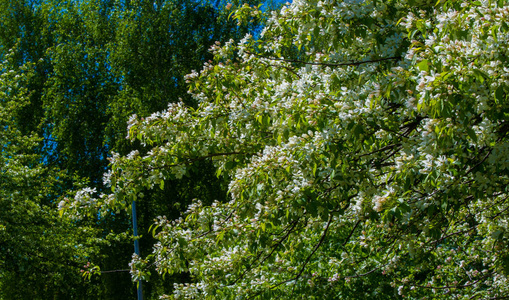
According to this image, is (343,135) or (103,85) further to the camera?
(103,85)

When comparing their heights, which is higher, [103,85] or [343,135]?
[103,85]

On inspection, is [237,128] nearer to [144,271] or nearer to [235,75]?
[235,75]

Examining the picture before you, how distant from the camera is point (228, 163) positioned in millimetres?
5145

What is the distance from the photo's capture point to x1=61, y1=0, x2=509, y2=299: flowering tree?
3.23m

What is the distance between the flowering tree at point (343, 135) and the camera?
3234mm

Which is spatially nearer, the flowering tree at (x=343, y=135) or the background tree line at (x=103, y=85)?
the flowering tree at (x=343, y=135)

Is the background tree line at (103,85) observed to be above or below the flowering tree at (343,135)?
above

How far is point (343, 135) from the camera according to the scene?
12.6 feet

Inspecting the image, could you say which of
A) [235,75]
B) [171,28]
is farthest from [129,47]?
[235,75]

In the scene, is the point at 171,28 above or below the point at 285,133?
above

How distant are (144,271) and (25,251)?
7756 mm

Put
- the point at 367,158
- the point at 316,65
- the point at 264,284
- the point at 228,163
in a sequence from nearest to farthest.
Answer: the point at 367,158 → the point at 316,65 → the point at 228,163 → the point at 264,284

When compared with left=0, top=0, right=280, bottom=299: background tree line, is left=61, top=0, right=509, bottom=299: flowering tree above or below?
below

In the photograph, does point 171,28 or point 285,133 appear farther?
point 171,28
